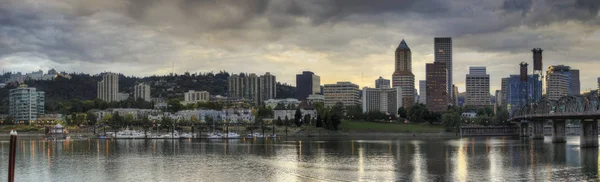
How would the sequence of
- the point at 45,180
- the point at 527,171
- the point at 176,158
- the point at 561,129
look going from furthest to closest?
the point at 561,129
the point at 176,158
the point at 527,171
the point at 45,180

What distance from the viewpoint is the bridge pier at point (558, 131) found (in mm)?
135925

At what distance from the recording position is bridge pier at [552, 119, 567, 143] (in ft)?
446

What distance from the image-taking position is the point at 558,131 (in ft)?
452

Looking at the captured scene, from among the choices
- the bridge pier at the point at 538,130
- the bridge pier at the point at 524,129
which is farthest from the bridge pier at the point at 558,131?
the bridge pier at the point at 524,129

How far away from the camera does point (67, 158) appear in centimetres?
8962

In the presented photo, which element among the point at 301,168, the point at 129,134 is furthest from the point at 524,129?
the point at 301,168

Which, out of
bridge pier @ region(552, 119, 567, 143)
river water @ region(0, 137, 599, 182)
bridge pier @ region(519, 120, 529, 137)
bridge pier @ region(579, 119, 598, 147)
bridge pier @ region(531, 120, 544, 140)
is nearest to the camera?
river water @ region(0, 137, 599, 182)

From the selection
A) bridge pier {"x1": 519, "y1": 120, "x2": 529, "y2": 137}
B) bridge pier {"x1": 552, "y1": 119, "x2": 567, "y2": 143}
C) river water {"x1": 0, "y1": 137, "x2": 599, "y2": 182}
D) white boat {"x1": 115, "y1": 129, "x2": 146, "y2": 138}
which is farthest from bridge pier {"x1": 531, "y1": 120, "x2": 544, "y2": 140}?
white boat {"x1": 115, "y1": 129, "x2": 146, "y2": 138}

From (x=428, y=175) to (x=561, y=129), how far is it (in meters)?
90.2

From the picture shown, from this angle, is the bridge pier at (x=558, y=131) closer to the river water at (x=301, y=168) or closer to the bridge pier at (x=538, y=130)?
the bridge pier at (x=538, y=130)

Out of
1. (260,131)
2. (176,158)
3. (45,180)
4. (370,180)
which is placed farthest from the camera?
(260,131)

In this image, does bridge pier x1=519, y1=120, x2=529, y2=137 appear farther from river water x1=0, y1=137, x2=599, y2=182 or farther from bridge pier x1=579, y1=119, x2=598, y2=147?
river water x1=0, y1=137, x2=599, y2=182

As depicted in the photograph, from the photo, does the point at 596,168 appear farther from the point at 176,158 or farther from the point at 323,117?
the point at 323,117

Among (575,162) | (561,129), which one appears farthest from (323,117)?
(575,162)
